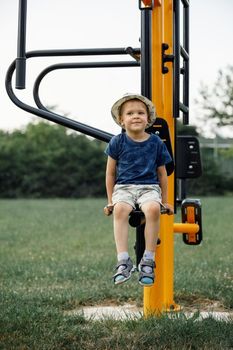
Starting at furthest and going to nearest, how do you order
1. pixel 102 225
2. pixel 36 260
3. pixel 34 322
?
pixel 102 225 < pixel 36 260 < pixel 34 322

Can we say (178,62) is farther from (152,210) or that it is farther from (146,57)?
(152,210)

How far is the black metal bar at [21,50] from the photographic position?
15.6 feet

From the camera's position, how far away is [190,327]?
4.54m

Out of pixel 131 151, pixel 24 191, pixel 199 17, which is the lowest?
pixel 24 191

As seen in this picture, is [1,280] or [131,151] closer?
[131,151]

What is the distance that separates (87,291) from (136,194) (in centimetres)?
267

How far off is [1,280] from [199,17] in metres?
5.37

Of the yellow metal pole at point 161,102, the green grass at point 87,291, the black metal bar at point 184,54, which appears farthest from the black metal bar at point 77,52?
the green grass at point 87,291

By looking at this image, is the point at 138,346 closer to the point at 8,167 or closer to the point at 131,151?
the point at 131,151

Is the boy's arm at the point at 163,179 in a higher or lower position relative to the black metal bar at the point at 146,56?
lower

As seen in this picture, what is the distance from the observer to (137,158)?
4.18m

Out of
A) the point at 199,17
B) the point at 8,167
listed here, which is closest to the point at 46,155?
the point at 8,167

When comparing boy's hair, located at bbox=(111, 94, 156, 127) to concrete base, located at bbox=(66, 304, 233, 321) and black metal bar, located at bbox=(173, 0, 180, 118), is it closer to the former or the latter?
black metal bar, located at bbox=(173, 0, 180, 118)

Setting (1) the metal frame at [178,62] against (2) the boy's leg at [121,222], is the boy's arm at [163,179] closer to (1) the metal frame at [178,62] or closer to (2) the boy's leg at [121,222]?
(2) the boy's leg at [121,222]
